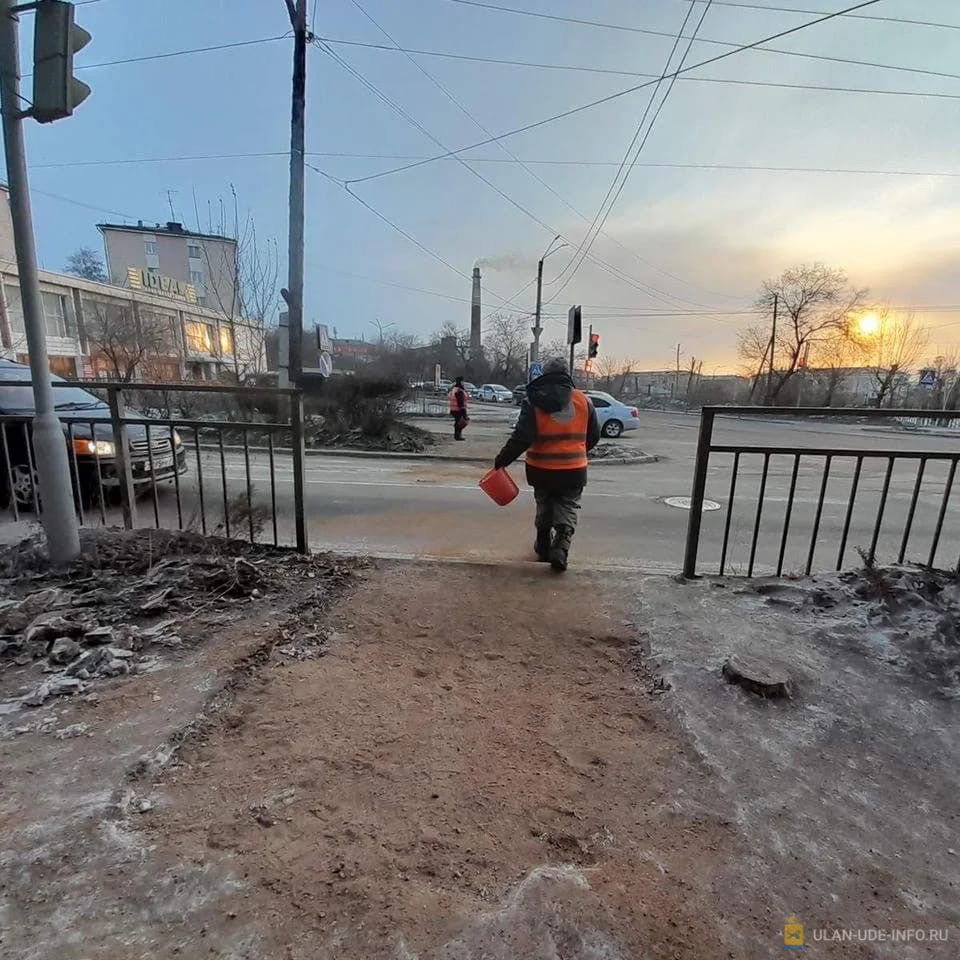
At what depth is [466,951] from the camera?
137cm

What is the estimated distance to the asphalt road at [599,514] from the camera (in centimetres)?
544

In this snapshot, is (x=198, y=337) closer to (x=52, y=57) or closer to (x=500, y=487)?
(x=52, y=57)

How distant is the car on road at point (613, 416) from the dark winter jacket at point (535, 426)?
13.9 metres

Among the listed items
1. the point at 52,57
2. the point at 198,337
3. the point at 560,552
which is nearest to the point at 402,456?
the point at 560,552

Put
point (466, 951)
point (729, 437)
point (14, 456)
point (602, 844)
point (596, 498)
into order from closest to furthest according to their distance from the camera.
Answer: point (466, 951) → point (602, 844) → point (14, 456) → point (596, 498) → point (729, 437)

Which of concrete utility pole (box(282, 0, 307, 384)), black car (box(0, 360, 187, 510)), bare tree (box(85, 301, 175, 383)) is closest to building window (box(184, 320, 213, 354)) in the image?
bare tree (box(85, 301, 175, 383))

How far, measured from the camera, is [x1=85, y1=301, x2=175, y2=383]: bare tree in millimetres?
22328

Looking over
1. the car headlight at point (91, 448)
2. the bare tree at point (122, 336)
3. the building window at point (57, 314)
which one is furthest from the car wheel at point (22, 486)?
the building window at point (57, 314)

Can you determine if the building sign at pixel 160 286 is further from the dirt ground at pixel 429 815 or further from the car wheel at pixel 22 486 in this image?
the dirt ground at pixel 429 815

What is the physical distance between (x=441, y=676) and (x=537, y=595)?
1199mm

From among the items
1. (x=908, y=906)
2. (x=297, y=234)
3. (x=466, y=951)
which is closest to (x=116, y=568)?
(x=466, y=951)

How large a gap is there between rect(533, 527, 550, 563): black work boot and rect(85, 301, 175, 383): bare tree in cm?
1944

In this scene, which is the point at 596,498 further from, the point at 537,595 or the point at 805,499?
the point at 537,595

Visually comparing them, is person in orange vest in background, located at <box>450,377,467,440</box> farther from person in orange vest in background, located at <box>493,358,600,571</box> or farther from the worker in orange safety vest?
person in orange vest in background, located at <box>493,358,600,571</box>
